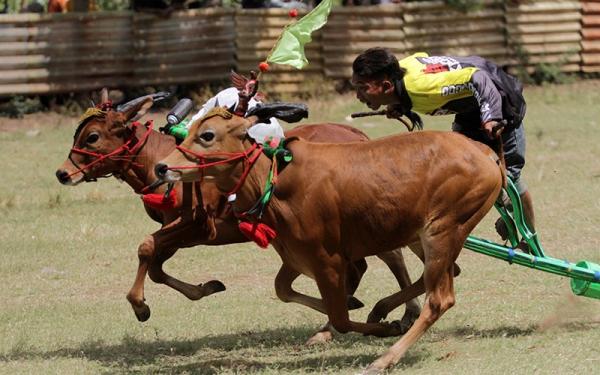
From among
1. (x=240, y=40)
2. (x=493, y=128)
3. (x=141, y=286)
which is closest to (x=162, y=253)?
(x=141, y=286)

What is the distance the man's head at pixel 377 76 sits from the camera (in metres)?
9.59

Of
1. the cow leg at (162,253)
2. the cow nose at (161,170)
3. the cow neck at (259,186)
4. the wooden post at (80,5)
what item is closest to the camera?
the cow nose at (161,170)

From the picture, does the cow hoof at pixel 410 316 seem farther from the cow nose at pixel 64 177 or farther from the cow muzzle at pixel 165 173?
the cow nose at pixel 64 177

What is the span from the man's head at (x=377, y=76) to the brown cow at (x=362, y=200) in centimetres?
72

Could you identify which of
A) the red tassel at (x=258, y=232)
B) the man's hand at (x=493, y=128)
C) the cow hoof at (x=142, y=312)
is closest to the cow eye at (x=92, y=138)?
the cow hoof at (x=142, y=312)

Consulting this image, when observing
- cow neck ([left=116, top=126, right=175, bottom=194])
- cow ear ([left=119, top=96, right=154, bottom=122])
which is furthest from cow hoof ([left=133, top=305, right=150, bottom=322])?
cow ear ([left=119, top=96, right=154, bottom=122])

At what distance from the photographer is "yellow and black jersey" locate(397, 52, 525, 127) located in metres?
9.49

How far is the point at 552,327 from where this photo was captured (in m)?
10.2

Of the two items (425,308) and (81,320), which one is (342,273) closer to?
(425,308)

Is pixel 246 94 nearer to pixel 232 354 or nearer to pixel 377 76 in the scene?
pixel 377 76

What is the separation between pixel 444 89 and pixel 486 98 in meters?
0.31

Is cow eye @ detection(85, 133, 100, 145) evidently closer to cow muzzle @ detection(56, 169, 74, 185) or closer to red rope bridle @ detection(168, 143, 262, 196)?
cow muzzle @ detection(56, 169, 74, 185)

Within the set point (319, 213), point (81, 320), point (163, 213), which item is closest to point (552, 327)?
point (319, 213)

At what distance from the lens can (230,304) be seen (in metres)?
12.0
